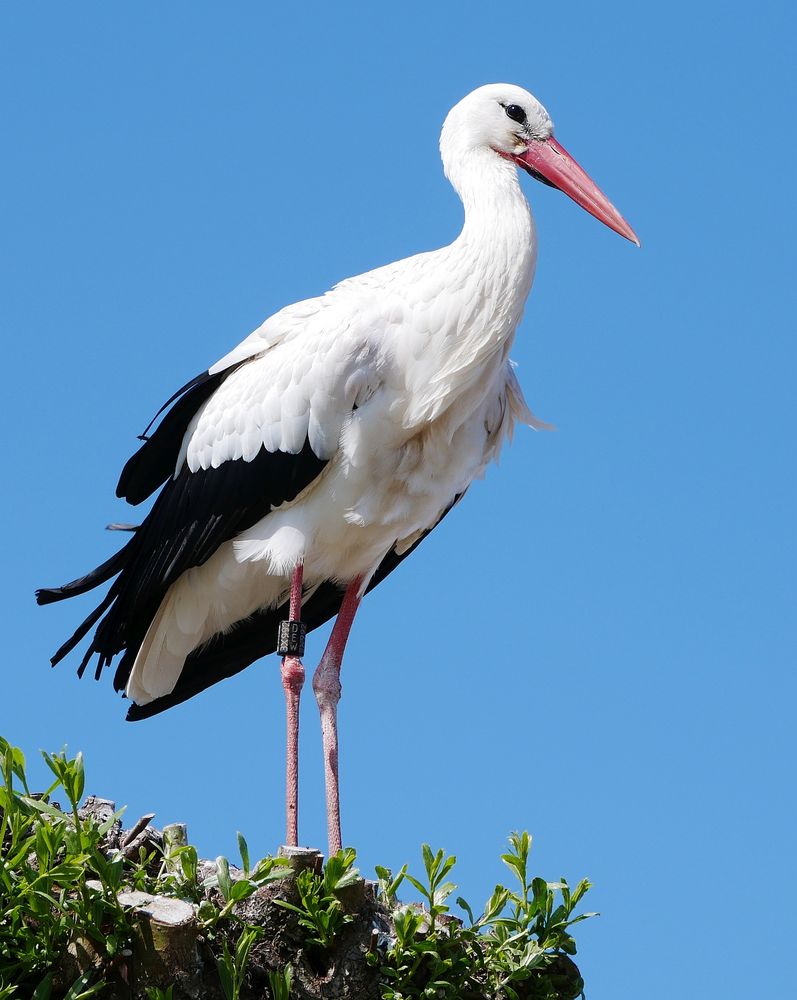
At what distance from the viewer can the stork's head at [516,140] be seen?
295 inches

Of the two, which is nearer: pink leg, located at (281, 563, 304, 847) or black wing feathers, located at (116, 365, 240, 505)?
pink leg, located at (281, 563, 304, 847)

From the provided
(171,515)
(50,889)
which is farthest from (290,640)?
(50,889)

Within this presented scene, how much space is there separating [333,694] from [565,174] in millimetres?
2630

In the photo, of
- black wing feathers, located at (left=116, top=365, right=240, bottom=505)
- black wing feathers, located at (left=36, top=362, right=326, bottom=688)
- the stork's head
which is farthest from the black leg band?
the stork's head

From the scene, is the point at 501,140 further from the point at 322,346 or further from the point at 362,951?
the point at 362,951

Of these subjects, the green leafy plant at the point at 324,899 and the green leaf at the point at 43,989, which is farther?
the green leafy plant at the point at 324,899

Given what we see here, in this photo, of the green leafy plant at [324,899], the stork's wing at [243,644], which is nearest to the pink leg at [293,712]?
the stork's wing at [243,644]

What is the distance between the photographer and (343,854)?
18.5 ft

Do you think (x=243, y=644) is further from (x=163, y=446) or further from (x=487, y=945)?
Answer: (x=487, y=945)

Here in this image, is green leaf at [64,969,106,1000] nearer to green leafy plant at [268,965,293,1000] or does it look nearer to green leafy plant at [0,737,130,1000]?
green leafy plant at [0,737,130,1000]

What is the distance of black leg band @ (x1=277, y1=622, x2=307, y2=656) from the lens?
7.36 m

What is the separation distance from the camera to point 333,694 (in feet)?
24.7

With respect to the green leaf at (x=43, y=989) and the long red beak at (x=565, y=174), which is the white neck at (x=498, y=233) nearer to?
the long red beak at (x=565, y=174)

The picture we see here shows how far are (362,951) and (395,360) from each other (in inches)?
101
